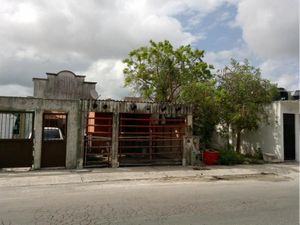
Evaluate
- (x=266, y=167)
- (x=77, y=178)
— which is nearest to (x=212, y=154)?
(x=266, y=167)

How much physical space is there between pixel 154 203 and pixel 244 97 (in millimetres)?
11247

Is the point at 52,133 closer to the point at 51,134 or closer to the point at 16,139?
the point at 51,134

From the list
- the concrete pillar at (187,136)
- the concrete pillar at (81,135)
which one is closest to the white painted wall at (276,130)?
the concrete pillar at (187,136)

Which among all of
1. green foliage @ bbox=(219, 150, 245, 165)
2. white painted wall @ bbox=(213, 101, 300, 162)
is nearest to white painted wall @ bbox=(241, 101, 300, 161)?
white painted wall @ bbox=(213, 101, 300, 162)

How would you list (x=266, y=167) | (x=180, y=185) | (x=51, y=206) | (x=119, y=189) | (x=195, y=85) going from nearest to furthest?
(x=51, y=206)
(x=119, y=189)
(x=180, y=185)
(x=266, y=167)
(x=195, y=85)

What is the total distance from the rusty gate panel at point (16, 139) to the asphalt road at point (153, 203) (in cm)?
336

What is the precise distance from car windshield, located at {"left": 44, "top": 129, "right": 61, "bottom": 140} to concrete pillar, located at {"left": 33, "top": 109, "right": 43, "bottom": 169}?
0.89m

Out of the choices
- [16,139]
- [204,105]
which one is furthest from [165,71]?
[16,139]

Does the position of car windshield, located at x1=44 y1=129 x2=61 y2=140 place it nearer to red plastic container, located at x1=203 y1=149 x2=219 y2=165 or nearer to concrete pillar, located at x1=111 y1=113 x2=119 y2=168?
concrete pillar, located at x1=111 y1=113 x2=119 y2=168

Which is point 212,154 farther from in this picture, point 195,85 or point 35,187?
point 35,187

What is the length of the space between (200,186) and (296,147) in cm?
962

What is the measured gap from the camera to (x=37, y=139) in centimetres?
1257

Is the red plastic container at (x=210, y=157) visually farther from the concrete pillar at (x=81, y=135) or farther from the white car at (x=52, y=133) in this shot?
the white car at (x=52, y=133)

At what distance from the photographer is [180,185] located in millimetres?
9883
